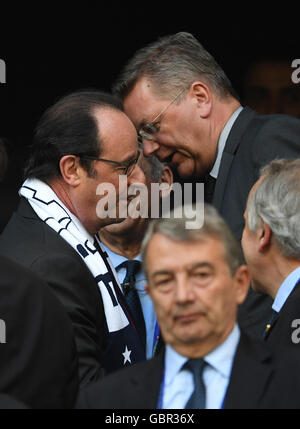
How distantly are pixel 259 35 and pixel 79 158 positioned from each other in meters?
2.42

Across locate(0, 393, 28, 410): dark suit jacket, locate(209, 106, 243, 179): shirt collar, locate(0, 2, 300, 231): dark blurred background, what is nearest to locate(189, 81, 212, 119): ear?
locate(209, 106, 243, 179): shirt collar

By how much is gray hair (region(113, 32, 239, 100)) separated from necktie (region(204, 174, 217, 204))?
0.38 metres

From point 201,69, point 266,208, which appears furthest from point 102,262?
point 201,69

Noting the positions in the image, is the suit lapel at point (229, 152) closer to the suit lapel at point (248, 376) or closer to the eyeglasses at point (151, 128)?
the eyeglasses at point (151, 128)

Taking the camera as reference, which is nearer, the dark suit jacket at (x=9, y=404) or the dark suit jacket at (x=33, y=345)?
the dark suit jacket at (x=9, y=404)

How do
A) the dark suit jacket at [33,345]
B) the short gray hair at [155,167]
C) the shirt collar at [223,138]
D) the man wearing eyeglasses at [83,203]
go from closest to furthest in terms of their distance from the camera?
the dark suit jacket at [33,345] → the man wearing eyeglasses at [83,203] → the shirt collar at [223,138] → the short gray hair at [155,167]

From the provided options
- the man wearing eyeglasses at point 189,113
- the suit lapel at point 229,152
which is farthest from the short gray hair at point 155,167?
the suit lapel at point 229,152

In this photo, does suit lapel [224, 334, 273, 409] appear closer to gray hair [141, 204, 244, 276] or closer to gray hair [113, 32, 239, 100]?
gray hair [141, 204, 244, 276]

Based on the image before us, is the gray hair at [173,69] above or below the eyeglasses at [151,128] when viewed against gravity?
above

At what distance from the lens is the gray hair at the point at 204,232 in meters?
1.99

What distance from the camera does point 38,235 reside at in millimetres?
2992

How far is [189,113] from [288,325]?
1.44 m

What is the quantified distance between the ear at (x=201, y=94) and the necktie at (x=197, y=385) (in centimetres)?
195

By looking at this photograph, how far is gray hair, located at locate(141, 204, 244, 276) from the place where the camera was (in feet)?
6.52
